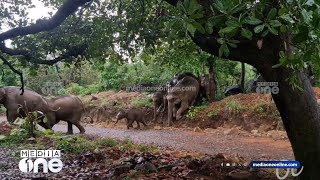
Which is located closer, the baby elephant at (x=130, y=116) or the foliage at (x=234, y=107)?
the baby elephant at (x=130, y=116)

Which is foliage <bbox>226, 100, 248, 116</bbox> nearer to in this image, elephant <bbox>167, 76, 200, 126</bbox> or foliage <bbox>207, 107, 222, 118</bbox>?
foliage <bbox>207, 107, 222, 118</bbox>

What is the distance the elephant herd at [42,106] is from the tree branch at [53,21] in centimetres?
53

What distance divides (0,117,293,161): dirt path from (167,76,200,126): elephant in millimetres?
363

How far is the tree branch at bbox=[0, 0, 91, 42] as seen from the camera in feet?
5.80

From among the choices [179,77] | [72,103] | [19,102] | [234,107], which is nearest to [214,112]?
[234,107]

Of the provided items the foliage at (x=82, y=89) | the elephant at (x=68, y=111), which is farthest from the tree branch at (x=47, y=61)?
the elephant at (x=68, y=111)

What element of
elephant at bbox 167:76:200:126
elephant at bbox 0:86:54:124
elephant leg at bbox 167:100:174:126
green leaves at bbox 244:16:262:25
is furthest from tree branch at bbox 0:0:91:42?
elephant leg at bbox 167:100:174:126

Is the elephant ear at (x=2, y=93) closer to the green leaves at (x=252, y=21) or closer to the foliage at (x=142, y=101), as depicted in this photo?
the foliage at (x=142, y=101)

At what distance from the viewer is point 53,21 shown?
1812mm

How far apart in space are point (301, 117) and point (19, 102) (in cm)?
189

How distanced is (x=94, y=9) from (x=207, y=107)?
180cm

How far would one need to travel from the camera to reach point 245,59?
1.50 metres

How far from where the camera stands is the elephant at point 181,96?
12.5 feet

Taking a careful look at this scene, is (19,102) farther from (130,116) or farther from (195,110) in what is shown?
(195,110)
